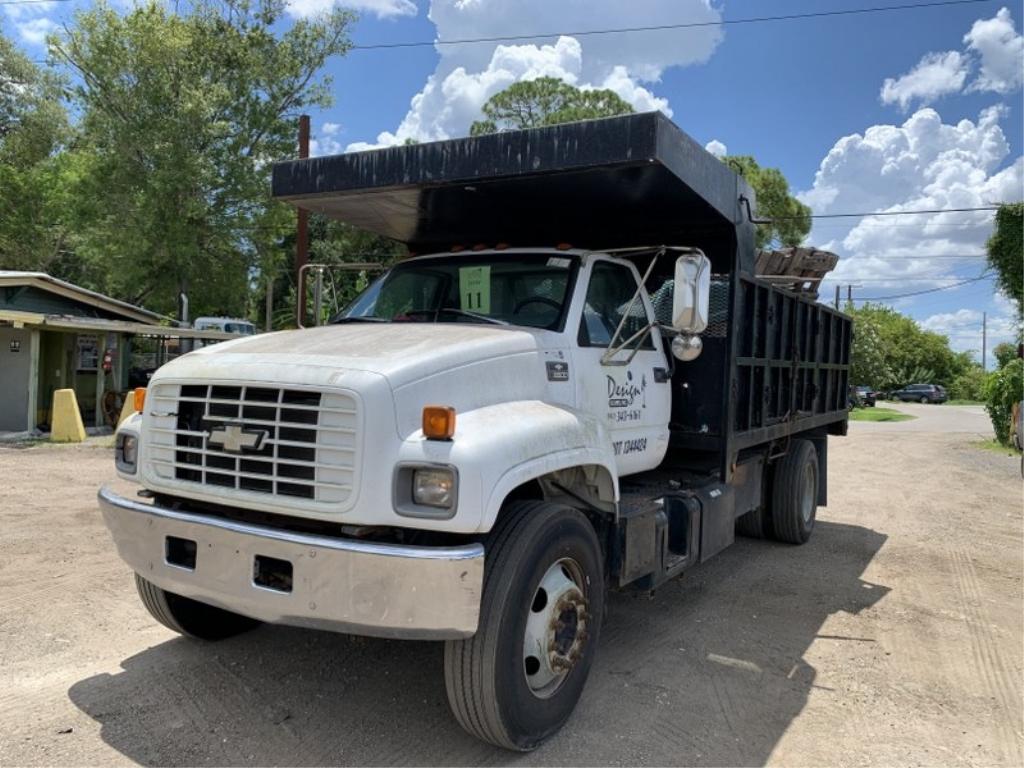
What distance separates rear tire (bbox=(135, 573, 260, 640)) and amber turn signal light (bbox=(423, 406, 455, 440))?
6.03 ft

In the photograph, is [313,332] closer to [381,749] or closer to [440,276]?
[440,276]

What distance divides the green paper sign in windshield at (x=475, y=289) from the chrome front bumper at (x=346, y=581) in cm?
189

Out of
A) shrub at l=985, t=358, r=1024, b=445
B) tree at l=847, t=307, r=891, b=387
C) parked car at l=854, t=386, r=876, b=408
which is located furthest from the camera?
parked car at l=854, t=386, r=876, b=408

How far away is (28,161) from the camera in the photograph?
97.8 ft

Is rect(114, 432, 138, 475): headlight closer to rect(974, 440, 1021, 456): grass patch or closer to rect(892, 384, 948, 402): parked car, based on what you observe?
rect(974, 440, 1021, 456): grass patch

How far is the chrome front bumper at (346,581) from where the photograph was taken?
295cm

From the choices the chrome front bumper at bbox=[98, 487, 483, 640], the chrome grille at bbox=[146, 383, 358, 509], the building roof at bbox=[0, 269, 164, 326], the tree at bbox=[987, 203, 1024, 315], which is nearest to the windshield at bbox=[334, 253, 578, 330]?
the chrome grille at bbox=[146, 383, 358, 509]

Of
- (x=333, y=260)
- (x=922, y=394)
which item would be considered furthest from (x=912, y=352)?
(x=333, y=260)

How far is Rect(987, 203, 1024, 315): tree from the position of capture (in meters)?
22.3

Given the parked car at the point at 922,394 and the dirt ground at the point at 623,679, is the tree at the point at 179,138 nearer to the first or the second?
the dirt ground at the point at 623,679

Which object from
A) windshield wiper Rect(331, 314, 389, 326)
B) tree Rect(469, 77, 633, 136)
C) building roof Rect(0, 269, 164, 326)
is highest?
tree Rect(469, 77, 633, 136)

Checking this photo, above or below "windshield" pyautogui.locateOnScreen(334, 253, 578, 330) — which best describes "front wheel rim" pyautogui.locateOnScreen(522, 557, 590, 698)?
below

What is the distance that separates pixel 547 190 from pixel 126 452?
9.12 ft

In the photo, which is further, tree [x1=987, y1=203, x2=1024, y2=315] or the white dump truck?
tree [x1=987, y1=203, x2=1024, y2=315]
